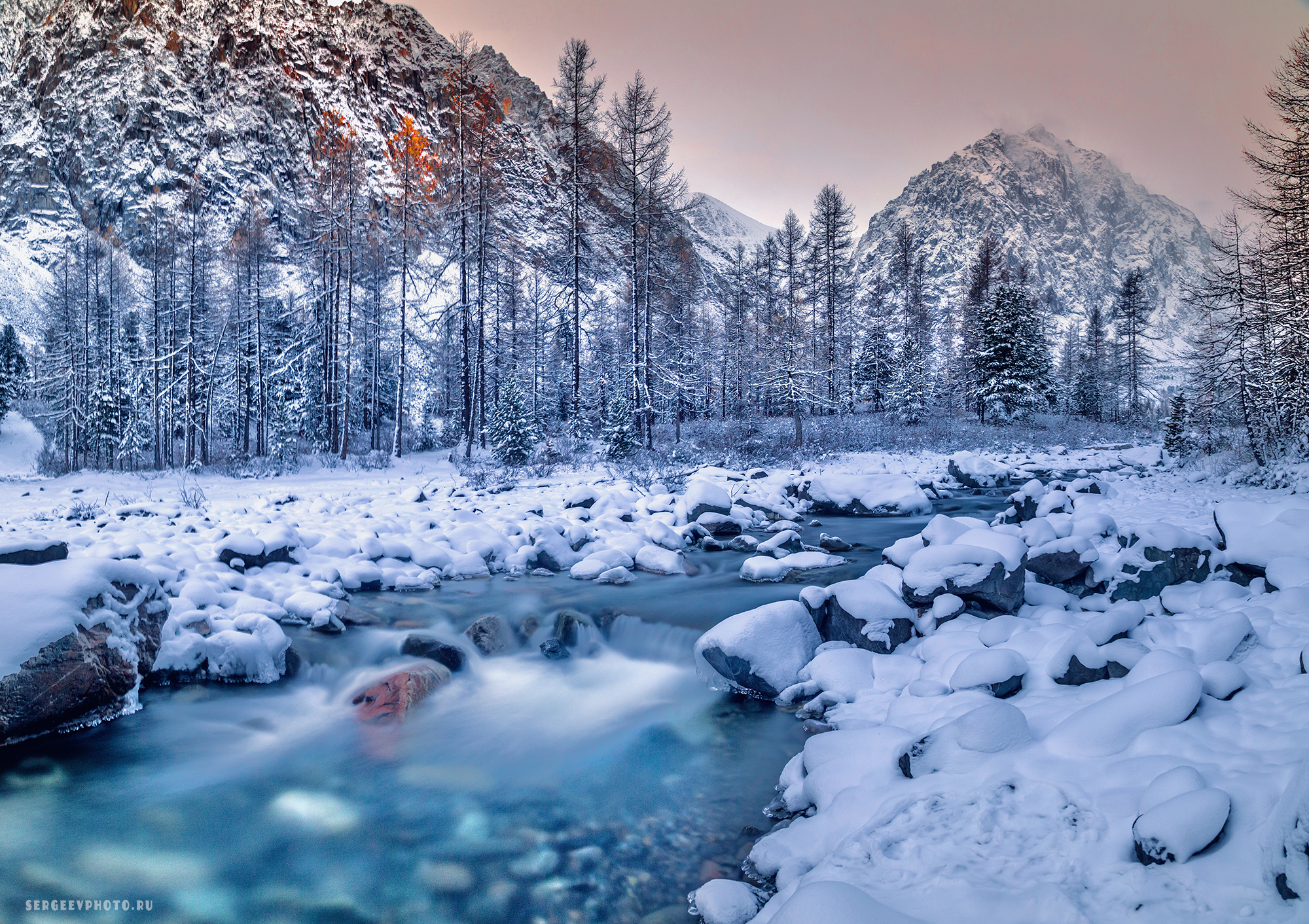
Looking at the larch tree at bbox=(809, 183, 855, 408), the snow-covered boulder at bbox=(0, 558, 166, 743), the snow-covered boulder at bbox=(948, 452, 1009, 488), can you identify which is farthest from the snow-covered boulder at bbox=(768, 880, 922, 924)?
the larch tree at bbox=(809, 183, 855, 408)

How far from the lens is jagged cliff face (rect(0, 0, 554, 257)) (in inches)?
2431

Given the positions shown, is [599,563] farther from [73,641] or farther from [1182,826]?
[1182,826]

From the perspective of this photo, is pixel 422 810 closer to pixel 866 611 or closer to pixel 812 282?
pixel 866 611

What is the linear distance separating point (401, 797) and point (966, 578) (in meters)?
4.51

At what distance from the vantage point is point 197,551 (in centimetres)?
603

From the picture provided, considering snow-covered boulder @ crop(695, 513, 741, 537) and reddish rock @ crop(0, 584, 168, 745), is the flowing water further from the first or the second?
snow-covered boulder @ crop(695, 513, 741, 537)

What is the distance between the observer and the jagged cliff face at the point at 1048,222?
446 ft

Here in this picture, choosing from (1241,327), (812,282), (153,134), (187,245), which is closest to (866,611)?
(1241,327)

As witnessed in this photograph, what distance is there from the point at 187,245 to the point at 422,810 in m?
27.7

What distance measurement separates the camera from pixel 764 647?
4.55 metres

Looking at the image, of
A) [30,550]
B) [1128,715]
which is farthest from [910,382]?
[30,550]

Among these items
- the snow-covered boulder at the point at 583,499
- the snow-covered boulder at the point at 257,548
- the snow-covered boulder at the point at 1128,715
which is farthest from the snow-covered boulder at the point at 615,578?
the snow-covered boulder at the point at 1128,715

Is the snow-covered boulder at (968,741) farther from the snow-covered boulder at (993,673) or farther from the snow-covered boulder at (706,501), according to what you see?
the snow-covered boulder at (706,501)

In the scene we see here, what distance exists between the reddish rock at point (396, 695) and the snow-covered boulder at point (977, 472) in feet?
47.8
